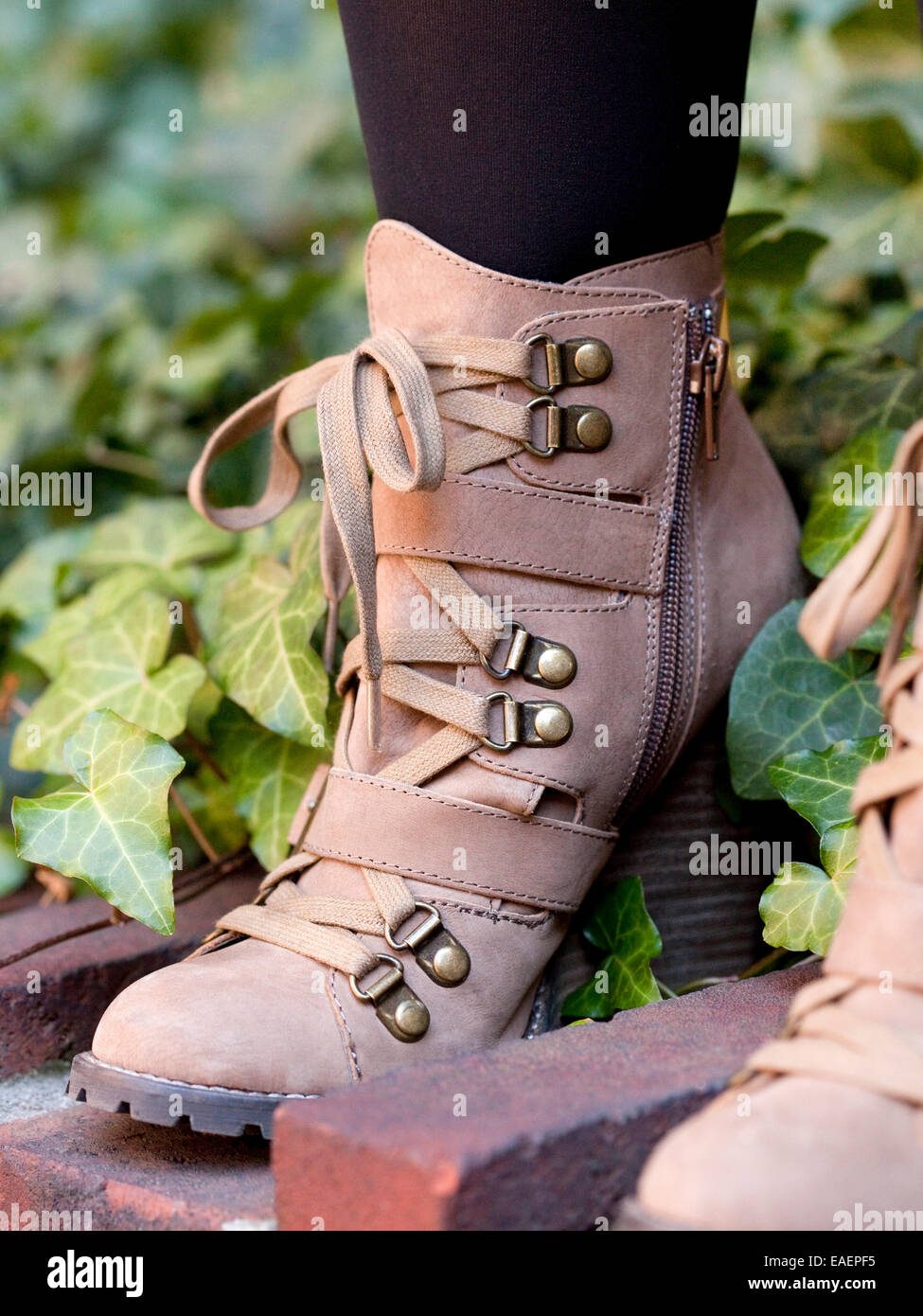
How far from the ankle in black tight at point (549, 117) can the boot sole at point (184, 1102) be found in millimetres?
645

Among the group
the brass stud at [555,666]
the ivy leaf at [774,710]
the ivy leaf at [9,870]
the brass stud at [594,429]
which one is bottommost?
the ivy leaf at [9,870]

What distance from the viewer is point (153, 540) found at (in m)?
1.67

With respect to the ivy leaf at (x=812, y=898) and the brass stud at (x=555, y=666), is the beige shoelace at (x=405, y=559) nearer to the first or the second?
the brass stud at (x=555, y=666)

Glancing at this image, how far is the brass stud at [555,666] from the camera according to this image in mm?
993

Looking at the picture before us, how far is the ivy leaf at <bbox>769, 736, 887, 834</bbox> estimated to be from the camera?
1.02 metres

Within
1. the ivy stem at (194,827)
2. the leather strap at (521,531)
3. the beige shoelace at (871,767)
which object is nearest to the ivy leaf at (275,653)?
the ivy stem at (194,827)

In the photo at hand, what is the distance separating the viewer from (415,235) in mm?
1027

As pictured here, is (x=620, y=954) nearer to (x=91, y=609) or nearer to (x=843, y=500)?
(x=843, y=500)

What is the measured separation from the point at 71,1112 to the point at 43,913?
1.48 feet

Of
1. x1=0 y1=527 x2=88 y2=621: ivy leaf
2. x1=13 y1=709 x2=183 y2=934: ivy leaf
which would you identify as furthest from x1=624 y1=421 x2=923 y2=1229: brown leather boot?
x1=0 y1=527 x2=88 y2=621: ivy leaf

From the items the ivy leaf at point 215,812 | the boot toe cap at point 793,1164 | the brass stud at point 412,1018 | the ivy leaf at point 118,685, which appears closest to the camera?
the boot toe cap at point 793,1164

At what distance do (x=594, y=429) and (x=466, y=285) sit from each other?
15cm

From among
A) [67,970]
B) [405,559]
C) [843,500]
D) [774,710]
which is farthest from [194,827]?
[843,500]

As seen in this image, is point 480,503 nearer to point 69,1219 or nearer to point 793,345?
point 69,1219
